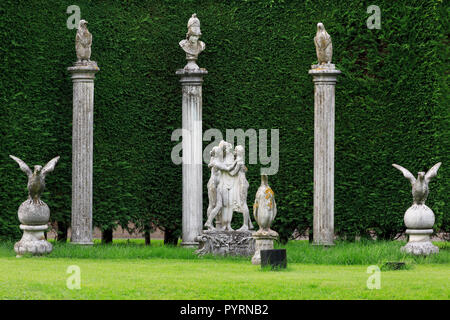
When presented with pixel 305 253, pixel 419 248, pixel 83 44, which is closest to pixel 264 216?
pixel 305 253

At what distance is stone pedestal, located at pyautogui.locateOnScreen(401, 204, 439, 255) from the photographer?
590 inches

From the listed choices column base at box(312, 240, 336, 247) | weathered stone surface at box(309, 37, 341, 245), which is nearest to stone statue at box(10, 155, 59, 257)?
column base at box(312, 240, 336, 247)

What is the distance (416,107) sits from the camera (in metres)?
17.4

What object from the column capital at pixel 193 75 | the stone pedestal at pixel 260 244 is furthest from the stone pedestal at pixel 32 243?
the column capital at pixel 193 75

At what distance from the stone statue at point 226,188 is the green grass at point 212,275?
83 cm

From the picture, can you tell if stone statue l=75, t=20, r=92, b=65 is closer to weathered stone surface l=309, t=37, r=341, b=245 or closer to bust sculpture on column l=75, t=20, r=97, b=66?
bust sculpture on column l=75, t=20, r=97, b=66

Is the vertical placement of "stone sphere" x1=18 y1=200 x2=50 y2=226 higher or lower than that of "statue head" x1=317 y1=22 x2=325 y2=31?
lower

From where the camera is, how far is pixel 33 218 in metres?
15.0

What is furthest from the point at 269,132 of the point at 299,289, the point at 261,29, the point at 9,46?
the point at 299,289

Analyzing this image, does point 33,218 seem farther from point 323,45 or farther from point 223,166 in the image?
point 323,45

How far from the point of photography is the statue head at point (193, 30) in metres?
17.3

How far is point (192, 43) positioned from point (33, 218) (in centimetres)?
498

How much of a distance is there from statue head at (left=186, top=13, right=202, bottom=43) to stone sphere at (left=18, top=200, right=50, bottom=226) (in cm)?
476
